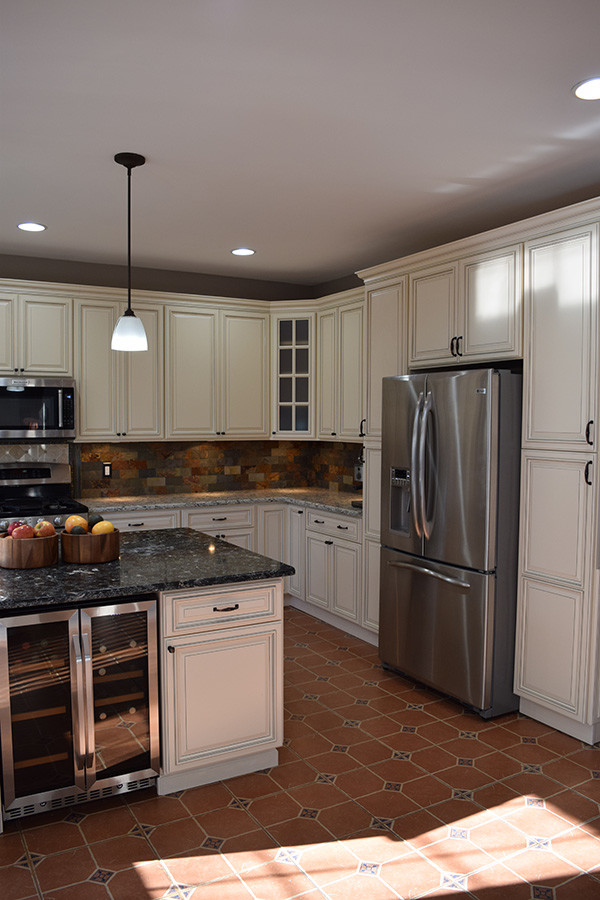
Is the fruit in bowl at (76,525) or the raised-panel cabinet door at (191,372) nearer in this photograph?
the fruit in bowl at (76,525)

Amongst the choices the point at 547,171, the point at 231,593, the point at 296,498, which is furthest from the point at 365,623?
the point at 547,171

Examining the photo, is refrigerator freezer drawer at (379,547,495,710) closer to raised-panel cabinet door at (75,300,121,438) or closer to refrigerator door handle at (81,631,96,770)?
refrigerator door handle at (81,631,96,770)

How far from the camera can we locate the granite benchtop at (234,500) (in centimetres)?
494

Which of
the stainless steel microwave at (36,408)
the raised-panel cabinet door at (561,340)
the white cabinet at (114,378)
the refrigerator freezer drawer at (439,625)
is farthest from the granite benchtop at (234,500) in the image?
the raised-panel cabinet door at (561,340)

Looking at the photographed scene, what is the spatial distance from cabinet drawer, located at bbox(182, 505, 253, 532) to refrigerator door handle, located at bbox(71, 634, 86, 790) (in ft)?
8.44

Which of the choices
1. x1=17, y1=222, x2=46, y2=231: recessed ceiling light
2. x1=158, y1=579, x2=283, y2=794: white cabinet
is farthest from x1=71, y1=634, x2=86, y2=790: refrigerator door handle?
x1=17, y1=222, x2=46, y2=231: recessed ceiling light

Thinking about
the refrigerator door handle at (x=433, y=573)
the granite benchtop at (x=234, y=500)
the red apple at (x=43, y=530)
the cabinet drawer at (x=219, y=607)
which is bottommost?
the refrigerator door handle at (x=433, y=573)

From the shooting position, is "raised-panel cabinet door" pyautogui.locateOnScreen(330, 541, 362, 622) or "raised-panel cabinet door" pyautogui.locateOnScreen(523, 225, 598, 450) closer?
"raised-panel cabinet door" pyautogui.locateOnScreen(523, 225, 598, 450)

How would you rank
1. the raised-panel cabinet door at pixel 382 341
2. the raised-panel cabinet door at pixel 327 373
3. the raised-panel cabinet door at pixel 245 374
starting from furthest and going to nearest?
the raised-panel cabinet door at pixel 245 374 → the raised-panel cabinet door at pixel 327 373 → the raised-panel cabinet door at pixel 382 341

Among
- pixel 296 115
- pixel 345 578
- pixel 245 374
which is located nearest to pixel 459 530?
pixel 345 578

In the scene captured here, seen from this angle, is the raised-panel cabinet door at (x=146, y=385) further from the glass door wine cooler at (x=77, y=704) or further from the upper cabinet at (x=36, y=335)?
the glass door wine cooler at (x=77, y=704)

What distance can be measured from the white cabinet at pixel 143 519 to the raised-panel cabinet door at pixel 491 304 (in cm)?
248

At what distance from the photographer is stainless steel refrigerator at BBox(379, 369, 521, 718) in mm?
3420

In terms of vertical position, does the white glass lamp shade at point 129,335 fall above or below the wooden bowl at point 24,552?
above
